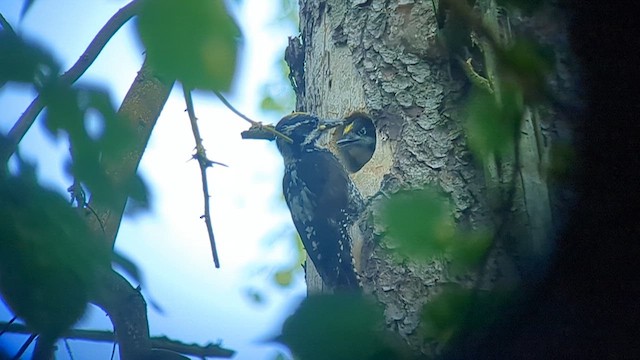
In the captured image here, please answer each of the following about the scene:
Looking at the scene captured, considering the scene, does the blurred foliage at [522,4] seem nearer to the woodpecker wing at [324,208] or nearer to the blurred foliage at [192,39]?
the blurred foliage at [192,39]

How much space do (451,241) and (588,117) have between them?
287 millimetres

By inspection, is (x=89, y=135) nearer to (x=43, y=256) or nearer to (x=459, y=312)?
(x=43, y=256)

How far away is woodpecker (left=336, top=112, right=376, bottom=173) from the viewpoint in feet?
6.00

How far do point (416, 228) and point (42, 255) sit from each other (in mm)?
300

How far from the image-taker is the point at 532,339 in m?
0.80

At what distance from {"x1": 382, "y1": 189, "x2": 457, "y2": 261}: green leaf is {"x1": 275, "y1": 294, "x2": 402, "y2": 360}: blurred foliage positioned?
0.07 metres

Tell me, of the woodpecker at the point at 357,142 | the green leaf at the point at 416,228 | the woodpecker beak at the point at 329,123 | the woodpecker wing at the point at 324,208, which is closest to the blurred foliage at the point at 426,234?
the green leaf at the point at 416,228

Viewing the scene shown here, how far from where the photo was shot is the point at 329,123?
1918 mm

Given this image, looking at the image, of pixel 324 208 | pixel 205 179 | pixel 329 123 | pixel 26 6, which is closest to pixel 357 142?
pixel 329 123

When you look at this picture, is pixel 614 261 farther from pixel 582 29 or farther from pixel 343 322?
pixel 343 322

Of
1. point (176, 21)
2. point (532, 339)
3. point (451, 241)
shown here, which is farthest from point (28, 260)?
point (532, 339)

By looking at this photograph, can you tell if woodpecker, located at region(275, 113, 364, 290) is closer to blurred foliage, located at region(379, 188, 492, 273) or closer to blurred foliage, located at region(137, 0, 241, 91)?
blurred foliage, located at region(379, 188, 492, 273)

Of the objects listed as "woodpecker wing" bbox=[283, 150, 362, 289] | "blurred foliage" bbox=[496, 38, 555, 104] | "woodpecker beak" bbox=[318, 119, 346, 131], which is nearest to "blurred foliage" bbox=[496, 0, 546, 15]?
"blurred foliage" bbox=[496, 38, 555, 104]

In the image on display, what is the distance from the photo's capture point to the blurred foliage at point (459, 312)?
0.63m
